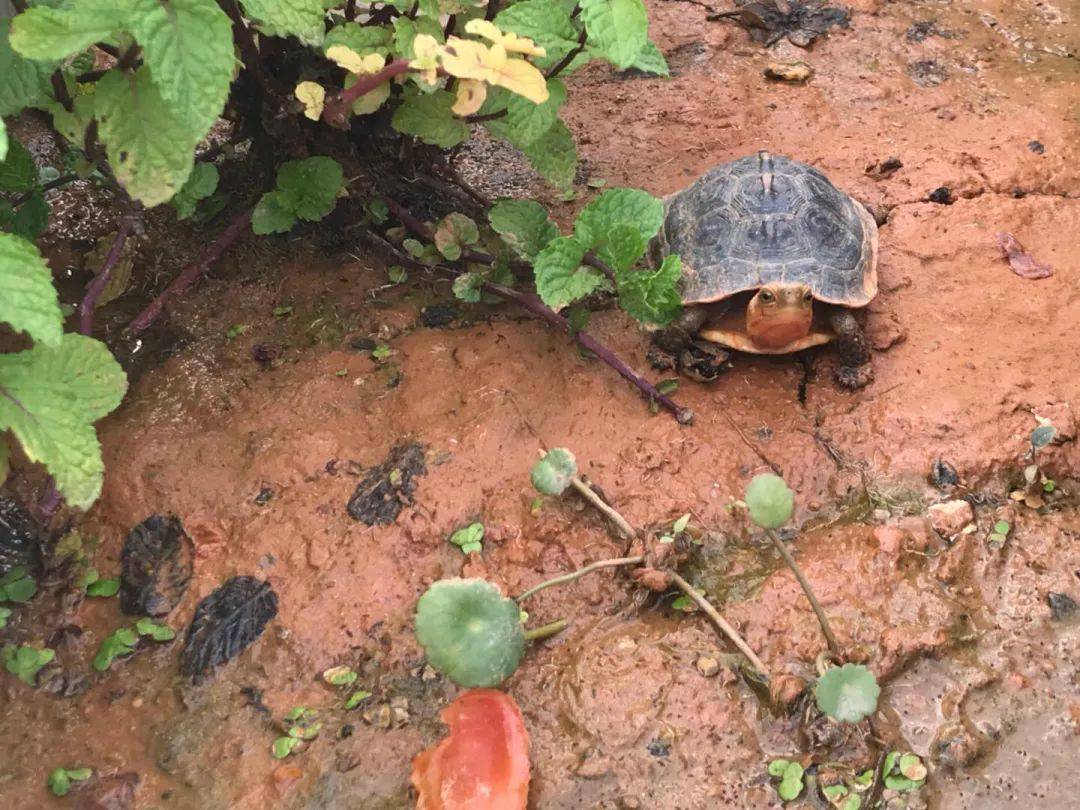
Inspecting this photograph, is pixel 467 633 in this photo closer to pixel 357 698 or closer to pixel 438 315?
pixel 357 698

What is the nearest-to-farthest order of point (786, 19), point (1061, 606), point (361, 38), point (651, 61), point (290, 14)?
point (290, 14) → point (1061, 606) → point (361, 38) → point (651, 61) → point (786, 19)

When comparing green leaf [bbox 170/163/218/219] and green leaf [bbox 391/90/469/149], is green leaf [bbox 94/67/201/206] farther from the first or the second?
green leaf [bbox 391/90/469/149]

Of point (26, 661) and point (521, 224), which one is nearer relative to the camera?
point (26, 661)

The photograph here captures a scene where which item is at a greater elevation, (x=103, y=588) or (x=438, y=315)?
(x=438, y=315)

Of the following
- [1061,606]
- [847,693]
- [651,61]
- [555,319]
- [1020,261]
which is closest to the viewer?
[847,693]

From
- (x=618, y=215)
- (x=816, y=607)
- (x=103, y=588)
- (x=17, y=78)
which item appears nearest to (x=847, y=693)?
(x=816, y=607)

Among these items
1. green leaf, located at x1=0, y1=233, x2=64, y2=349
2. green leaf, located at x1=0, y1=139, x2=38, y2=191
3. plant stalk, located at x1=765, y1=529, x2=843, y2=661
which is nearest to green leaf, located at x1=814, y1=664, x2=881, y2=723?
plant stalk, located at x1=765, y1=529, x2=843, y2=661

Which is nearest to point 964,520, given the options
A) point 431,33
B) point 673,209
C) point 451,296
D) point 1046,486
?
point 1046,486
